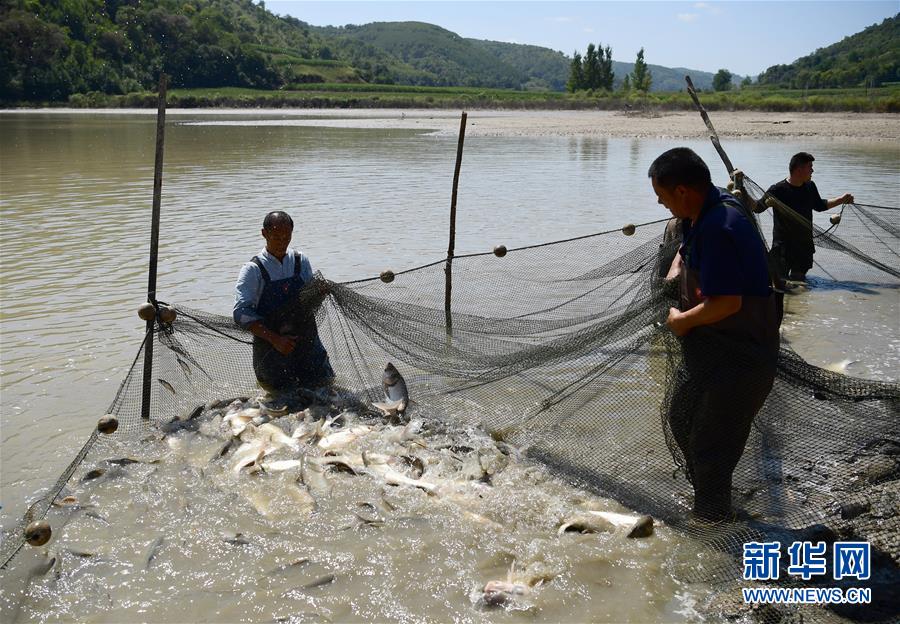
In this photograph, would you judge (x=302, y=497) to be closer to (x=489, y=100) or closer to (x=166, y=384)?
(x=166, y=384)

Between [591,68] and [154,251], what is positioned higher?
[591,68]

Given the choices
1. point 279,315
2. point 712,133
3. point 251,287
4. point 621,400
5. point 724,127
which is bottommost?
point 621,400

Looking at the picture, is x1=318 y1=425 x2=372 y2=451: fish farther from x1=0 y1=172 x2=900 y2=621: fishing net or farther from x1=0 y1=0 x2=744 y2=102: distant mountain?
x1=0 y1=0 x2=744 y2=102: distant mountain

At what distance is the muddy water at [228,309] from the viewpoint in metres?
3.74

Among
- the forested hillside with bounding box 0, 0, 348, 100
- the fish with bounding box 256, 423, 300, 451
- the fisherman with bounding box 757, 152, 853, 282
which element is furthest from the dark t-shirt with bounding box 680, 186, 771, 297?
the forested hillside with bounding box 0, 0, 348, 100

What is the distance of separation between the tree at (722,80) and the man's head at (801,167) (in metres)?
120

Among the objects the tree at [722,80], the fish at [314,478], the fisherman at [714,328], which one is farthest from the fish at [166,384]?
the tree at [722,80]

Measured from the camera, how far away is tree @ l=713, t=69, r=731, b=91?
384 ft

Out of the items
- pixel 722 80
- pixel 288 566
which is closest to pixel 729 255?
pixel 288 566

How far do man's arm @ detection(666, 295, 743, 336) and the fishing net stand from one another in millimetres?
170

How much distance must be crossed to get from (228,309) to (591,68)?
315 feet

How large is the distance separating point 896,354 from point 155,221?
676cm

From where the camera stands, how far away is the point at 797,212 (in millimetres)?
8758

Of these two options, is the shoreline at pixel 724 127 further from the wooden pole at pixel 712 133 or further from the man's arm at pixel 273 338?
the man's arm at pixel 273 338
